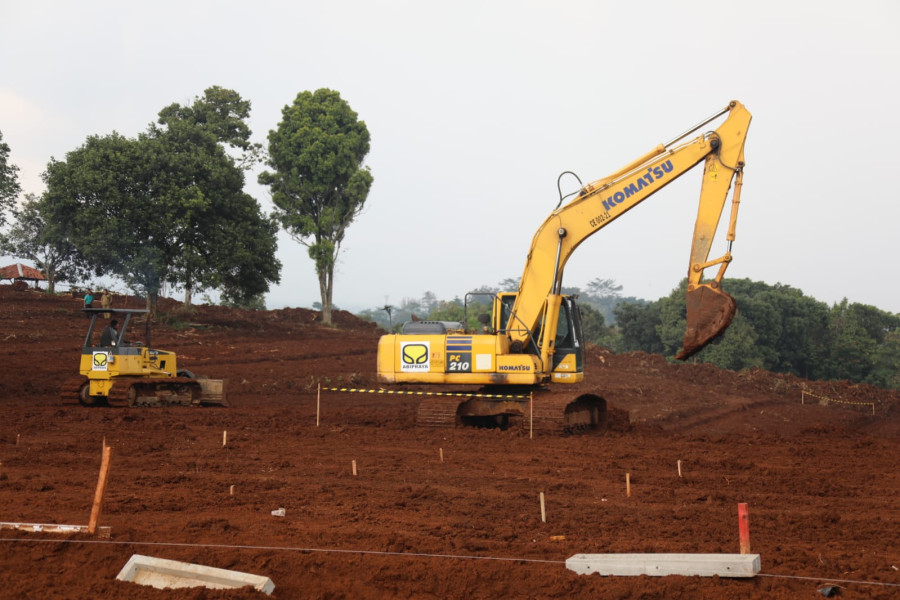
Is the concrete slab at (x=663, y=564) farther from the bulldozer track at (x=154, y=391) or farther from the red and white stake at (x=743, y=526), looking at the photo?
the bulldozer track at (x=154, y=391)

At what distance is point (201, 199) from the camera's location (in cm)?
3300

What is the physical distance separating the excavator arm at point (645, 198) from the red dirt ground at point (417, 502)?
96.7 inches

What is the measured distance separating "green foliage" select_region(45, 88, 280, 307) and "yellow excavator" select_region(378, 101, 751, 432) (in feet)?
54.9

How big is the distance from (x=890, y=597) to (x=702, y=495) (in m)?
4.51

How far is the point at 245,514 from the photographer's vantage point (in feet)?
31.9

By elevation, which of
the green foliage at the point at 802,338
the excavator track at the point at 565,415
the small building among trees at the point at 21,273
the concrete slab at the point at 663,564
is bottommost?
the concrete slab at the point at 663,564

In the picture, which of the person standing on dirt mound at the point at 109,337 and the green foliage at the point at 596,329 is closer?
the person standing on dirt mound at the point at 109,337

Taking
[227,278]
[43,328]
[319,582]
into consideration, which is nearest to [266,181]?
[227,278]

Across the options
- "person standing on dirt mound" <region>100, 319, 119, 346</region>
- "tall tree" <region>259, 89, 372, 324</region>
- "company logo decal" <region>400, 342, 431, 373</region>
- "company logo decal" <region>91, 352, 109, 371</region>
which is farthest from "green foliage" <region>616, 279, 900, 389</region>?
"company logo decal" <region>91, 352, 109, 371</region>

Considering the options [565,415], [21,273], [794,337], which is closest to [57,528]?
[565,415]

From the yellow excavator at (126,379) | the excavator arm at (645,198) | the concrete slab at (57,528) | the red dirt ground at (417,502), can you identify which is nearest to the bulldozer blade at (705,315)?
the excavator arm at (645,198)

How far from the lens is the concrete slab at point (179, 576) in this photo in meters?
6.95

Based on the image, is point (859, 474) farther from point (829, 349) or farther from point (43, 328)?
point (829, 349)

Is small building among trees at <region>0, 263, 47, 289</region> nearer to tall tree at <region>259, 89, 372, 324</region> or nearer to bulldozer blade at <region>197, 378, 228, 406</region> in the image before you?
A: tall tree at <region>259, 89, 372, 324</region>
